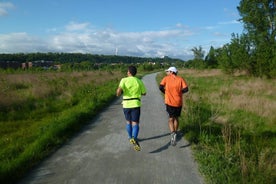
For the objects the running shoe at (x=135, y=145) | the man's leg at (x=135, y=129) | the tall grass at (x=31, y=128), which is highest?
the man's leg at (x=135, y=129)

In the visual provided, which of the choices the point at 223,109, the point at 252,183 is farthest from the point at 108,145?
the point at 223,109

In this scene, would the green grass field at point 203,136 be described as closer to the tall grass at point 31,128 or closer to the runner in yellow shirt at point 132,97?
the tall grass at point 31,128

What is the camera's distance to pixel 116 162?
18.0ft

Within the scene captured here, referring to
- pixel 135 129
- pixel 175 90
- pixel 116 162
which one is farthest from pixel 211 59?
pixel 116 162

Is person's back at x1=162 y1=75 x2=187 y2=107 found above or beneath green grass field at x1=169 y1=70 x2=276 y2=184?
above

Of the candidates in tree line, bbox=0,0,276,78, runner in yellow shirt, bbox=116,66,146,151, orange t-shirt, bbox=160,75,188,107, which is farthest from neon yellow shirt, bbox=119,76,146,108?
tree line, bbox=0,0,276,78

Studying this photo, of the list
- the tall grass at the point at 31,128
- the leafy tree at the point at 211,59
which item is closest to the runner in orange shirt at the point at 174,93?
the tall grass at the point at 31,128

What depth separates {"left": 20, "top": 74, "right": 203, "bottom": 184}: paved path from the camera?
4688mm

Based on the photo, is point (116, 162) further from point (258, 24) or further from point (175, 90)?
point (258, 24)

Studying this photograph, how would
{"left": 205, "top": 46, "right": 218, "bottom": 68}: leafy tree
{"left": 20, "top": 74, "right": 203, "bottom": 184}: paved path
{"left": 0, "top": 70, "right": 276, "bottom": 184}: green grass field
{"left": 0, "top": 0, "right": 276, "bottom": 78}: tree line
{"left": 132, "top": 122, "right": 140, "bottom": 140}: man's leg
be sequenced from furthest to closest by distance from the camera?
1. {"left": 205, "top": 46, "right": 218, "bottom": 68}: leafy tree
2. {"left": 0, "top": 0, "right": 276, "bottom": 78}: tree line
3. {"left": 132, "top": 122, "right": 140, "bottom": 140}: man's leg
4. {"left": 0, "top": 70, "right": 276, "bottom": 184}: green grass field
5. {"left": 20, "top": 74, "right": 203, "bottom": 184}: paved path

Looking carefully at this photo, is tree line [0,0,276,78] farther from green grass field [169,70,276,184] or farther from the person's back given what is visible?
the person's back

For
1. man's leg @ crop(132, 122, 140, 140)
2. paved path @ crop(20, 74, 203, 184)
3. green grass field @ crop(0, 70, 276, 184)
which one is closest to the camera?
paved path @ crop(20, 74, 203, 184)

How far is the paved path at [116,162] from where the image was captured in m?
4.69

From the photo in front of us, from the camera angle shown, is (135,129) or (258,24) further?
(258,24)
